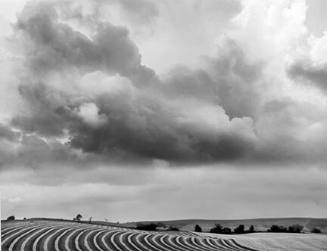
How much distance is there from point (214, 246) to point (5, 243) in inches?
1375

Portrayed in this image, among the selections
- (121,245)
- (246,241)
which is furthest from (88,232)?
(246,241)

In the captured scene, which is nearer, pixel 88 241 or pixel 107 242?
pixel 88 241

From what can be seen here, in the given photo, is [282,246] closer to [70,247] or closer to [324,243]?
[324,243]

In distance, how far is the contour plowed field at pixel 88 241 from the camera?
68.9 meters

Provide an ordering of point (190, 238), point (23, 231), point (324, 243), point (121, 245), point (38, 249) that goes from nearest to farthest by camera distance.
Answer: point (38, 249) < point (121, 245) < point (23, 231) < point (190, 238) < point (324, 243)

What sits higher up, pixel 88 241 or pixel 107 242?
pixel 88 241

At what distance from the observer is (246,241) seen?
3713 inches

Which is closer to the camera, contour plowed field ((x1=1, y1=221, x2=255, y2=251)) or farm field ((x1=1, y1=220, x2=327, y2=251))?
contour plowed field ((x1=1, y1=221, x2=255, y2=251))

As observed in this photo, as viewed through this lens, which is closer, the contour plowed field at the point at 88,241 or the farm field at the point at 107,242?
the contour plowed field at the point at 88,241

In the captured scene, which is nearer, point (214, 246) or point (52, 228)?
point (214, 246)

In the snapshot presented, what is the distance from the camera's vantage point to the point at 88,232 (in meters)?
87.1

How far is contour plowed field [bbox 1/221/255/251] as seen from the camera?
68938 millimetres

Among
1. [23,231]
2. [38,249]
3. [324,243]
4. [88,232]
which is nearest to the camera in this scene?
[38,249]

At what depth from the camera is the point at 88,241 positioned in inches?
2987
